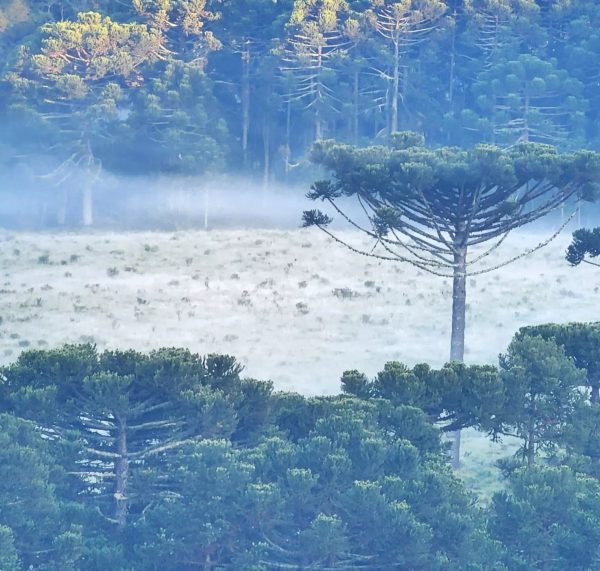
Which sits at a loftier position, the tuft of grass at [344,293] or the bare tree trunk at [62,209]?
the bare tree trunk at [62,209]

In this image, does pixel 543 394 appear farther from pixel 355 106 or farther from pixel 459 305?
pixel 355 106

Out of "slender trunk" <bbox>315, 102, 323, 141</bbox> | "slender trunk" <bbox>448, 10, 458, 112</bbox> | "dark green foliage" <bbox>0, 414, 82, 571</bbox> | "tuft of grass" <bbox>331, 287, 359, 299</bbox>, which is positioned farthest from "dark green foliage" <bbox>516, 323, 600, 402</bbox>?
"slender trunk" <bbox>448, 10, 458, 112</bbox>

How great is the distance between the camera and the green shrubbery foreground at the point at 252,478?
2455 centimetres

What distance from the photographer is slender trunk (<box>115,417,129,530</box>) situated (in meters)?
26.0

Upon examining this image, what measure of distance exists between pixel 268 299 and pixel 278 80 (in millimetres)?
23812

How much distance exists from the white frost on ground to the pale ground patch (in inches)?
2.3

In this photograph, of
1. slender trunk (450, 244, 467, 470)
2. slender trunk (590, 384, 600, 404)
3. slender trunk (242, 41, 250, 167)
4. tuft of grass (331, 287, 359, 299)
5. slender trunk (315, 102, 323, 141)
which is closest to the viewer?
slender trunk (590, 384, 600, 404)

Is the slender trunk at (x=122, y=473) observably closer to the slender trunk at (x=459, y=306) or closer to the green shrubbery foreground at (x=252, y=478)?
the green shrubbery foreground at (x=252, y=478)

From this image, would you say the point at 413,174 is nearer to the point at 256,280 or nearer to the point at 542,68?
the point at 256,280

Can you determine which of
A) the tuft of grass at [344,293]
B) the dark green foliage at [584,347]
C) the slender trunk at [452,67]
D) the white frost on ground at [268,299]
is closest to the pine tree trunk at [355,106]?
the slender trunk at [452,67]

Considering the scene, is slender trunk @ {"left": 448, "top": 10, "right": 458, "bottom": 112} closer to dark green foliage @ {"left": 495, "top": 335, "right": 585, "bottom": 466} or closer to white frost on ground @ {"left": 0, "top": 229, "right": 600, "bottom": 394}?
white frost on ground @ {"left": 0, "top": 229, "right": 600, "bottom": 394}

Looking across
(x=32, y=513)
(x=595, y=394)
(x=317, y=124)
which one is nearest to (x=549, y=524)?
(x=595, y=394)

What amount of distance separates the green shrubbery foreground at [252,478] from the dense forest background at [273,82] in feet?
148

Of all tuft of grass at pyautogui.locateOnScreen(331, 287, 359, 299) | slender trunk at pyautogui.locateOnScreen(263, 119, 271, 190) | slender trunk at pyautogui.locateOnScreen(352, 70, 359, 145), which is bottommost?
tuft of grass at pyautogui.locateOnScreen(331, 287, 359, 299)
